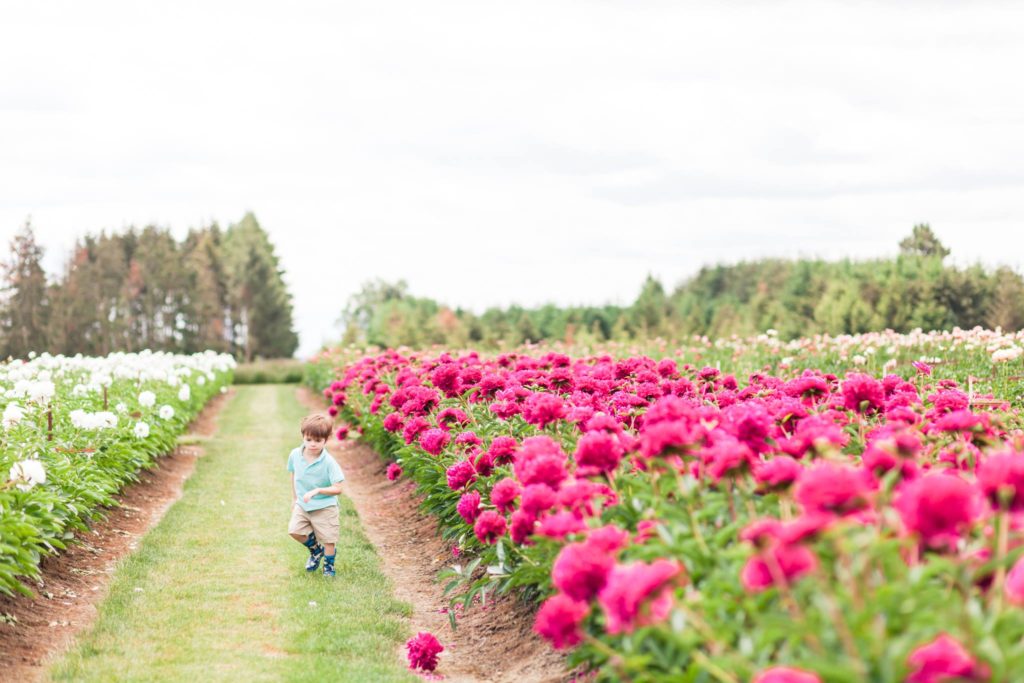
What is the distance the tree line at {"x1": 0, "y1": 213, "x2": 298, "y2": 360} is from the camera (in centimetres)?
4838

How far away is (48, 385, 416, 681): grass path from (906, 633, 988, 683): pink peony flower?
363 centimetres

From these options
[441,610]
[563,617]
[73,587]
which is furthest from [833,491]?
[73,587]

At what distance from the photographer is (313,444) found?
7.21m

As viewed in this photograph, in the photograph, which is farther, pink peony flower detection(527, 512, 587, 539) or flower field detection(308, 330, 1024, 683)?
pink peony flower detection(527, 512, 587, 539)

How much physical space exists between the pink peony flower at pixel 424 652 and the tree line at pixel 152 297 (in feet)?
148

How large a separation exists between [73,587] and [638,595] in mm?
5731

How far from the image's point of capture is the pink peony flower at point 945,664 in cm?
196

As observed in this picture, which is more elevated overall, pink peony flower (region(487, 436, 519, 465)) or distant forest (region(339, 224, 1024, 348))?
distant forest (region(339, 224, 1024, 348))

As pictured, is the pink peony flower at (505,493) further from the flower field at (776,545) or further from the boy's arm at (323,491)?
the boy's arm at (323,491)

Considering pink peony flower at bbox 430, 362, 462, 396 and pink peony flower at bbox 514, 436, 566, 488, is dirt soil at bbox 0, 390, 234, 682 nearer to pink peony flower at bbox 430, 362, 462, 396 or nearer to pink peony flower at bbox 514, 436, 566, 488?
pink peony flower at bbox 430, 362, 462, 396

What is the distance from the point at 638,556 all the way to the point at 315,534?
4713 mm

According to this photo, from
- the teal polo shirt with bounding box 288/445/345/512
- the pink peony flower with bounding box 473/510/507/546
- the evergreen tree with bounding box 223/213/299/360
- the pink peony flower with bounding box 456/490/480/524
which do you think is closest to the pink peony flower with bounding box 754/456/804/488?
the pink peony flower with bounding box 473/510/507/546

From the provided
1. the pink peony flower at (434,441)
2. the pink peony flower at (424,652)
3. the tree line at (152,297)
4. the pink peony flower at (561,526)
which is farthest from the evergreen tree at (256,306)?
the pink peony flower at (561,526)

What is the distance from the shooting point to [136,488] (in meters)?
10.4
